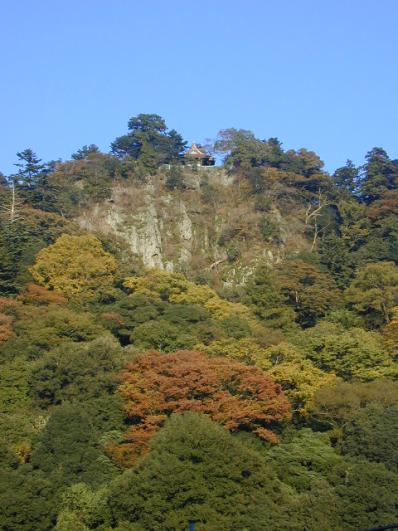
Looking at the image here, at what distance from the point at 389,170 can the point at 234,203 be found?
9.53 metres

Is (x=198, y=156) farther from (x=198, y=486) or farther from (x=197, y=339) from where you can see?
(x=198, y=486)

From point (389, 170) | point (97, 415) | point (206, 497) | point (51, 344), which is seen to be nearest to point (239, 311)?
point (51, 344)

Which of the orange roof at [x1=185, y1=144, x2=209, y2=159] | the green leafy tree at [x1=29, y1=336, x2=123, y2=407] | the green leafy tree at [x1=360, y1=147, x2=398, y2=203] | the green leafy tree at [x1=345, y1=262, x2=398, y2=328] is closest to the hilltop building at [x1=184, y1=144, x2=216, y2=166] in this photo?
the orange roof at [x1=185, y1=144, x2=209, y2=159]

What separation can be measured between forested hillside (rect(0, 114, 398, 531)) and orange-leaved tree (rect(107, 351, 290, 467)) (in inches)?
2.8

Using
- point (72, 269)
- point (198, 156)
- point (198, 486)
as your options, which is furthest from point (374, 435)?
point (198, 156)

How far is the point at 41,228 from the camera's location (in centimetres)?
4541

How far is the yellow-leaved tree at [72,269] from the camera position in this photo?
40.7 meters

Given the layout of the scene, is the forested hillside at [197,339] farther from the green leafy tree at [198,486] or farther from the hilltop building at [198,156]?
the hilltop building at [198,156]

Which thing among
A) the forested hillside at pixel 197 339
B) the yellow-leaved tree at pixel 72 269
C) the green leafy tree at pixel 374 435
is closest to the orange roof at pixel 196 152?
the forested hillside at pixel 197 339

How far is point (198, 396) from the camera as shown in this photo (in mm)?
30469

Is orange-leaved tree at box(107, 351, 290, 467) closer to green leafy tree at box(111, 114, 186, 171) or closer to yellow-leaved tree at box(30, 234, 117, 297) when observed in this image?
yellow-leaved tree at box(30, 234, 117, 297)

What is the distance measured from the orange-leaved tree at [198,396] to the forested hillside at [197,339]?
0.07 metres

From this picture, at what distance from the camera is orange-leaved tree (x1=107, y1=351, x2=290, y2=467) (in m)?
29.4

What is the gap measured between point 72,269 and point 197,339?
776 centimetres
